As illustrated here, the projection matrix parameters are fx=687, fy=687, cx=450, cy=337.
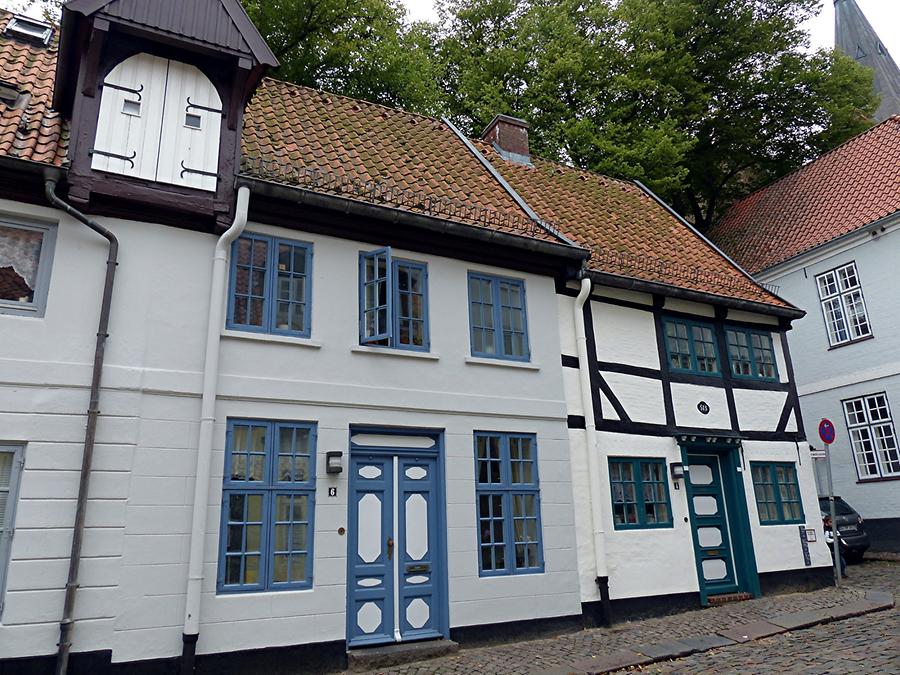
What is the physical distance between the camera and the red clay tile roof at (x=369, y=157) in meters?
9.56

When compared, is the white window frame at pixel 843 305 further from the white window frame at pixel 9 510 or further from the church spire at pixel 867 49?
the church spire at pixel 867 49

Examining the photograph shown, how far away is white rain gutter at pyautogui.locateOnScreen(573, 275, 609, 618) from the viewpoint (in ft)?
31.8

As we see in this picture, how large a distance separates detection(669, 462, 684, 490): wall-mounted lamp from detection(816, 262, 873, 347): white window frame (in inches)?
347

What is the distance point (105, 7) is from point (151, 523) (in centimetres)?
571

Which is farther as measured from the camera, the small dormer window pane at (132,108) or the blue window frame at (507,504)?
the blue window frame at (507,504)

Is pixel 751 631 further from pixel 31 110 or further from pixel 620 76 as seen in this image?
pixel 620 76

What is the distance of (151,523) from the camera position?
282 inches

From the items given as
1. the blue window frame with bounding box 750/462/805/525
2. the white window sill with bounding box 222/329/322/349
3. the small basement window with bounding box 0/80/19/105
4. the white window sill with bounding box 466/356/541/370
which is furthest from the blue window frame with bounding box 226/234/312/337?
the blue window frame with bounding box 750/462/805/525

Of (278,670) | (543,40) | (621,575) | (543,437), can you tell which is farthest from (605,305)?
(543,40)

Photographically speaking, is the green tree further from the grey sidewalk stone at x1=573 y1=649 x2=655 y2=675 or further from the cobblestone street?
the grey sidewalk stone at x1=573 y1=649 x2=655 y2=675

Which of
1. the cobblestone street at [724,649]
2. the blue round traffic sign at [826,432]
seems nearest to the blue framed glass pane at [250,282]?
the cobblestone street at [724,649]

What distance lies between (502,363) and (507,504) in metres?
1.96

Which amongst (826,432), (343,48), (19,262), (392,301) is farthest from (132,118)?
(826,432)

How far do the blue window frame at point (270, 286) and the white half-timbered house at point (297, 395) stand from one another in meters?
0.03
